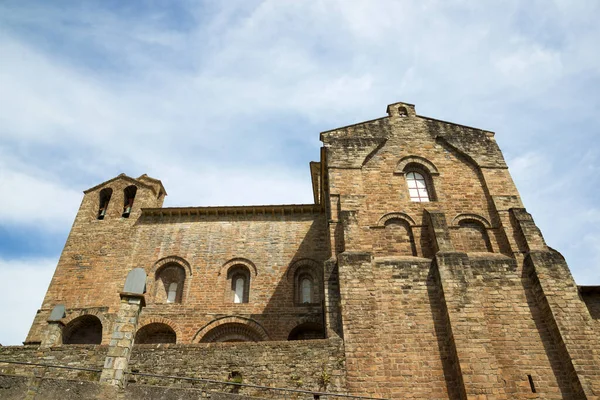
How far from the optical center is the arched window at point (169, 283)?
55.1 feet

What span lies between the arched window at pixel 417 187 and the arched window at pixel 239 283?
7.18 m

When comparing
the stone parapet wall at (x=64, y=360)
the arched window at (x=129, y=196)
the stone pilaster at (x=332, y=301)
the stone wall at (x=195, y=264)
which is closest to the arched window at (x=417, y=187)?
the stone pilaster at (x=332, y=301)

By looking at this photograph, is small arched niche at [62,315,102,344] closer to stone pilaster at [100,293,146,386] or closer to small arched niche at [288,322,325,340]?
small arched niche at [288,322,325,340]

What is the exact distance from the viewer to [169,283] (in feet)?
57.2

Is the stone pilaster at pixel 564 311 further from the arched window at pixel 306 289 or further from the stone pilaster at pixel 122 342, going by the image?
the stone pilaster at pixel 122 342

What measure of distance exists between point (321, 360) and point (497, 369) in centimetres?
429

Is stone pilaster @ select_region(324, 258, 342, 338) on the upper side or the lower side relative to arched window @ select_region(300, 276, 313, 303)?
lower

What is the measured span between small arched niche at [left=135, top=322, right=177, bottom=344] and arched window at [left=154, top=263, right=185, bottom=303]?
1107 millimetres

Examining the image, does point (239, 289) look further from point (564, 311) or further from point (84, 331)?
point (564, 311)

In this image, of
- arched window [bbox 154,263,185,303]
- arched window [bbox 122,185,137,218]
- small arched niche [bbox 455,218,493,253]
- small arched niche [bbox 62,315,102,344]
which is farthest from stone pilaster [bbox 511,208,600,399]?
arched window [bbox 122,185,137,218]

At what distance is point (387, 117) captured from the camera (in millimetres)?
17156

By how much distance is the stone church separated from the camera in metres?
10.6

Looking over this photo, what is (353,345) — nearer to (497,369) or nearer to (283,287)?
(497,369)

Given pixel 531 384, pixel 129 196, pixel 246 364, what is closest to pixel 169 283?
pixel 129 196
